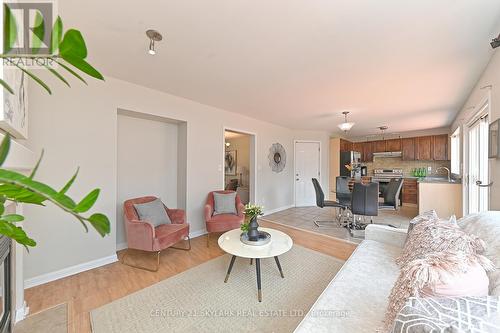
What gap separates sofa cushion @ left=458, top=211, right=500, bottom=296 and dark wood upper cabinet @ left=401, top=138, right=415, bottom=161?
17.1 ft

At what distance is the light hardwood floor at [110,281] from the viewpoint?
1772 millimetres

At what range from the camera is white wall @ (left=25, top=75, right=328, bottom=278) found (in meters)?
2.12

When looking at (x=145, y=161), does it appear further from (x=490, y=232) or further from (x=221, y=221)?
(x=490, y=232)

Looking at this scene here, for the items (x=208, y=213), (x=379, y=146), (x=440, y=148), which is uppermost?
(x=379, y=146)

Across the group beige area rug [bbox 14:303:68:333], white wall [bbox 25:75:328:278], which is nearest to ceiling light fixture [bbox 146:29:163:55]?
white wall [bbox 25:75:328:278]

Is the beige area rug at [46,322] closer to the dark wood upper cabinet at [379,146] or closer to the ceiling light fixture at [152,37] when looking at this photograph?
the ceiling light fixture at [152,37]

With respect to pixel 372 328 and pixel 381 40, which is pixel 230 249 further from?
pixel 381 40

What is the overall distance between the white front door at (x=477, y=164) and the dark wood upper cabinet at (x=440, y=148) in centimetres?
243

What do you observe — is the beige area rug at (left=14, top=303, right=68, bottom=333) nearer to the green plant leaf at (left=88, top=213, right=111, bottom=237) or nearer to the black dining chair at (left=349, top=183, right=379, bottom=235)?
the green plant leaf at (left=88, top=213, right=111, bottom=237)

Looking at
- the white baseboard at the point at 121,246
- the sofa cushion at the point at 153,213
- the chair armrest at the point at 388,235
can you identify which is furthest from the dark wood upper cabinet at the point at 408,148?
the white baseboard at the point at 121,246

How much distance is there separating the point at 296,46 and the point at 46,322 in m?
3.09

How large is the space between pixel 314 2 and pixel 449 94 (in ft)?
9.92

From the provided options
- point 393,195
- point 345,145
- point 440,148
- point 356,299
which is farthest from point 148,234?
point 440,148

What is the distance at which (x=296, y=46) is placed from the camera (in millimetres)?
Answer: 1904
